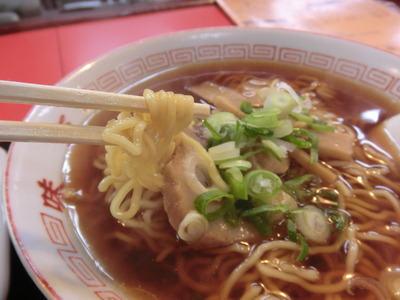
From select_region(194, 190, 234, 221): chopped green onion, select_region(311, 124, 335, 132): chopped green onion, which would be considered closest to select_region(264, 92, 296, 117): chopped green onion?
select_region(311, 124, 335, 132): chopped green onion

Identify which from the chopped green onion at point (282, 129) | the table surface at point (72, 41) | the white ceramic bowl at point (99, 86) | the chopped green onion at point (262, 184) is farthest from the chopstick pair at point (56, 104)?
the table surface at point (72, 41)

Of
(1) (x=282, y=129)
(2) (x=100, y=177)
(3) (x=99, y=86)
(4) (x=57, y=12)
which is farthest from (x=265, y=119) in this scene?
(4) (x=57, y=12)

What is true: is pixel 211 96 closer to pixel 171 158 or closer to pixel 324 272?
pixel 171 158

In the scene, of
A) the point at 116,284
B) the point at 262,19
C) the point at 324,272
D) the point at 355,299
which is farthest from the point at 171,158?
the point at 262,19

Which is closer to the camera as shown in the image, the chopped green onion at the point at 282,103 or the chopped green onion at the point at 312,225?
the chopped green onion at the point at 312,225

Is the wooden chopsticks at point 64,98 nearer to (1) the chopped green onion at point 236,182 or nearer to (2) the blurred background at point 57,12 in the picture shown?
(1) the chopped green onion at point 236,182

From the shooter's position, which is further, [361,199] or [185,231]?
[361,199]
